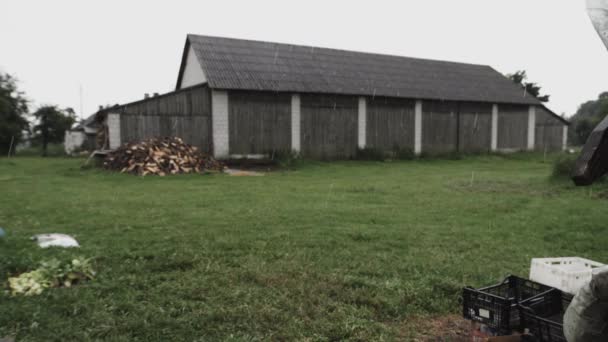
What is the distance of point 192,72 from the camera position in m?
21.1

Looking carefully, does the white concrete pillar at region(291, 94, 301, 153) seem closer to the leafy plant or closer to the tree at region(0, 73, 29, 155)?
the leafy plant

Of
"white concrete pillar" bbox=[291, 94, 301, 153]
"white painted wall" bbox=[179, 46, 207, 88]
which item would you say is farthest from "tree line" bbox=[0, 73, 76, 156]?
"white concrete pillar" bbox=[291, 94, 301, 153]

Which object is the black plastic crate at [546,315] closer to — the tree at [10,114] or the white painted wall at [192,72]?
the white painted wall at [192,72]

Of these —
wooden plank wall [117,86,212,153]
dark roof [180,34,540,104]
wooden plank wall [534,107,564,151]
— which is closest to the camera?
wooden plank wall [117,86,212,153]

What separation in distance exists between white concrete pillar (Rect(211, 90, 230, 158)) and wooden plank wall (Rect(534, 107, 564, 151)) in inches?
752

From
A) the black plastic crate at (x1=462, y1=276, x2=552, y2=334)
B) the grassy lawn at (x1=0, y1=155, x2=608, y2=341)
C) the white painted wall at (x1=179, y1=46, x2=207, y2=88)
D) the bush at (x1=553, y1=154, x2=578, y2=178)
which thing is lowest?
the grassy lawn at (x1=0, y1=155, x2=608, y2=341)

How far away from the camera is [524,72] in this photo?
44188 millimetres

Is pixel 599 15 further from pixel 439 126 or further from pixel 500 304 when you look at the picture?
pixel 439 126

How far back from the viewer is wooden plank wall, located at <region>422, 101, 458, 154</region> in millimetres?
23031

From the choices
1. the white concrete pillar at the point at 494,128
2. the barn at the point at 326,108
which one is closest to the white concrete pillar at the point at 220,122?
the barn at the point at 326,108

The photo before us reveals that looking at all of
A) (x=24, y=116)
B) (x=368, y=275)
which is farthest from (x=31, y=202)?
(x=24, y=116)

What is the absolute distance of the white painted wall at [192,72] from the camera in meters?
19.7

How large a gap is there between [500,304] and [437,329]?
71 cm

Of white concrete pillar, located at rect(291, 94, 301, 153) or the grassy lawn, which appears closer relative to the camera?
the grassy lawn
